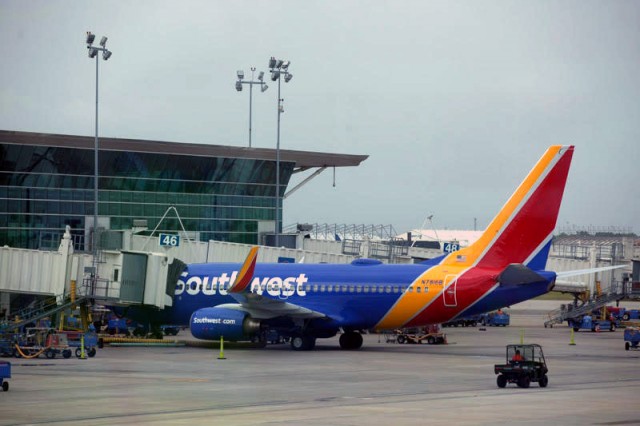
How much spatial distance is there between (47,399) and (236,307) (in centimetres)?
2148

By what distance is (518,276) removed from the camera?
45.8 meters

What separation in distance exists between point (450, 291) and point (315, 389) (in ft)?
54.3

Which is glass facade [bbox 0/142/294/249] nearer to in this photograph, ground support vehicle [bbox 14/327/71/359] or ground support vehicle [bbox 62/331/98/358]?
ground support vehicle [bbox 62/331/98/358]

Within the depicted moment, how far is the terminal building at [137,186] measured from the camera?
7338 cm

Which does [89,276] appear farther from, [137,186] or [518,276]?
[137,186]

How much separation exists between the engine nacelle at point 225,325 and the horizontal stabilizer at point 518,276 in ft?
35.9

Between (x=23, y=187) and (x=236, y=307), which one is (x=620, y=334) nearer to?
(x=236, y=307)

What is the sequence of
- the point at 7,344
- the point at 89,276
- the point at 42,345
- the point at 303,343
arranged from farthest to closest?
the point at 89,276 < the point at 303,343 < the point at 42,345 < the point at 7,344

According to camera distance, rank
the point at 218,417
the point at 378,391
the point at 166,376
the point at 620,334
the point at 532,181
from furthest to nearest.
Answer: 1. the point at 620,334
2. the point at 532,181
3. the point at 166,376
4. the point at 378,391
5. the point at 218,417

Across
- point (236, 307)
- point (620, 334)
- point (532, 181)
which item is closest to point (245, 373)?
point (236, 307)

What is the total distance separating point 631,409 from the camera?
26016 millimetres

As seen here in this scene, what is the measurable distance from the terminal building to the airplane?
69.5 feet

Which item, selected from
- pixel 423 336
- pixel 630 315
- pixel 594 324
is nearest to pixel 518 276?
pixel 423 336

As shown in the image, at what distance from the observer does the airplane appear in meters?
46.4
